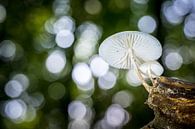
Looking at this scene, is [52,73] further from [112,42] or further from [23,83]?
[112,42]

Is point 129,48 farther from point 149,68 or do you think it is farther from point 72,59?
point 72,59

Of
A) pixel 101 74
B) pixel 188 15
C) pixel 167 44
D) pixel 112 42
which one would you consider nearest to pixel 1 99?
pixel 101 74

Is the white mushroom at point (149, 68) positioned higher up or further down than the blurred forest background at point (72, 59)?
higher up

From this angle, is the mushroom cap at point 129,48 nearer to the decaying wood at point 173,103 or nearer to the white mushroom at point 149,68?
the white mushroom at point 149,68

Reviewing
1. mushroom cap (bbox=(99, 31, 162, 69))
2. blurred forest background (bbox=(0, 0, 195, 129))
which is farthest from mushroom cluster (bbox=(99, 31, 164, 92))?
blurred forest background (bbox=(0, 0, 195, 129))

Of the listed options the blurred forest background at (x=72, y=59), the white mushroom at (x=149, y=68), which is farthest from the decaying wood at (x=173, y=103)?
the blurred forest background at (x=72, y=59)

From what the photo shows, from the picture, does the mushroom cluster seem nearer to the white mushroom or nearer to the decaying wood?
the white mushroom

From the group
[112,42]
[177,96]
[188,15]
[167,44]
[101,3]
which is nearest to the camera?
[177,96]
